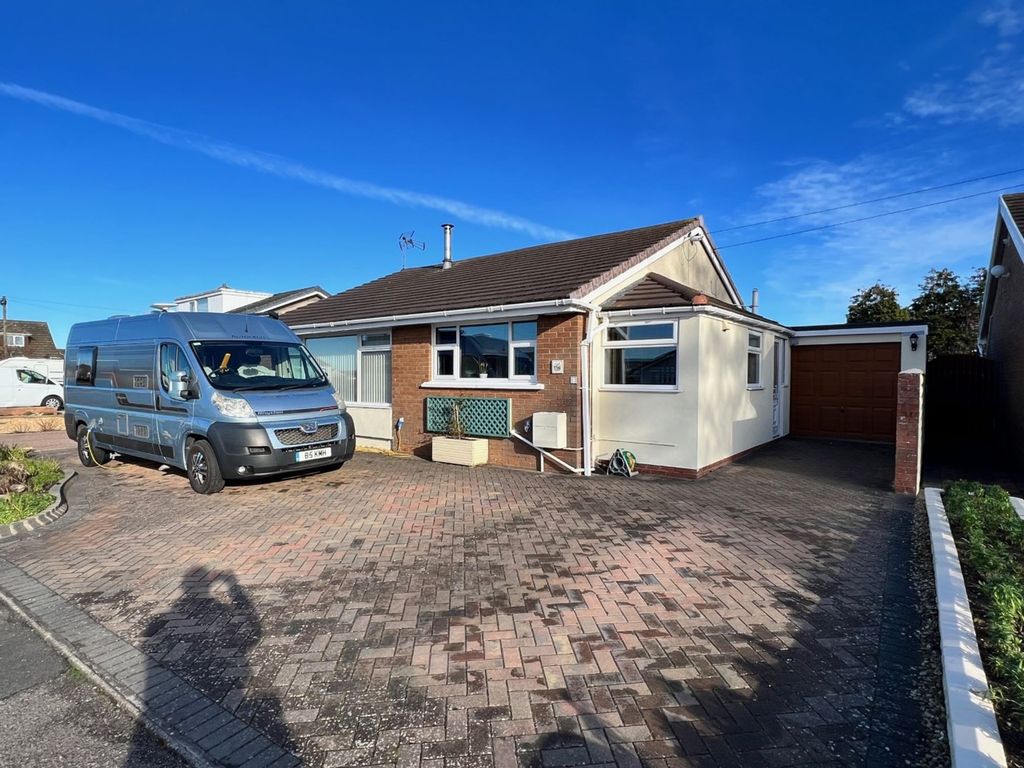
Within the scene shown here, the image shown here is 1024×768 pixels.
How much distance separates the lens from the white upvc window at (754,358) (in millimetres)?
11031

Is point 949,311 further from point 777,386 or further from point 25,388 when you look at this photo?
point 25,388

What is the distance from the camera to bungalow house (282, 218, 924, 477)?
9055mm

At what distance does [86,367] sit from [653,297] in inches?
406

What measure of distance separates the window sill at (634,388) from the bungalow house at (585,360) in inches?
1.2

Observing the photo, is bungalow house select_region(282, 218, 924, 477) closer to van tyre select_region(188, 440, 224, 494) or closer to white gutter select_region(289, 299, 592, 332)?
white gutter select_region(289, 299, 592, 332)

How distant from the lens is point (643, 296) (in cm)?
958

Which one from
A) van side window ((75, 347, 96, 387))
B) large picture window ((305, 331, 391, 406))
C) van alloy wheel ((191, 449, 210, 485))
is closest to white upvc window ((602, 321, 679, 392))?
large picture window ((305, 331, 391, 406))

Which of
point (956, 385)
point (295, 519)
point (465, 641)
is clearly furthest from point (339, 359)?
point (956, 385)

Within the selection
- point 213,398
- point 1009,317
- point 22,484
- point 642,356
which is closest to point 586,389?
point 642,356

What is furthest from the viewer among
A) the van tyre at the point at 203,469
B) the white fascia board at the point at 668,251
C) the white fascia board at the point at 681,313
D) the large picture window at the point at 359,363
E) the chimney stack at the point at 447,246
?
the chimney stack at the point at 447,246

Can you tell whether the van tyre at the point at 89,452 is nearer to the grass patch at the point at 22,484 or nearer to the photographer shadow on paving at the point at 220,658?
the grass patch at the point at 22,484

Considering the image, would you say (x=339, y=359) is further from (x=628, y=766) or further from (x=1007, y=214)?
(x=1007, y=214)

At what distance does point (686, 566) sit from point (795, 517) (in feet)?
8.02

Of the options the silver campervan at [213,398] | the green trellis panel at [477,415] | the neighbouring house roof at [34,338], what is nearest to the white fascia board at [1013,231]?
the green trellis panel at [477,415]
